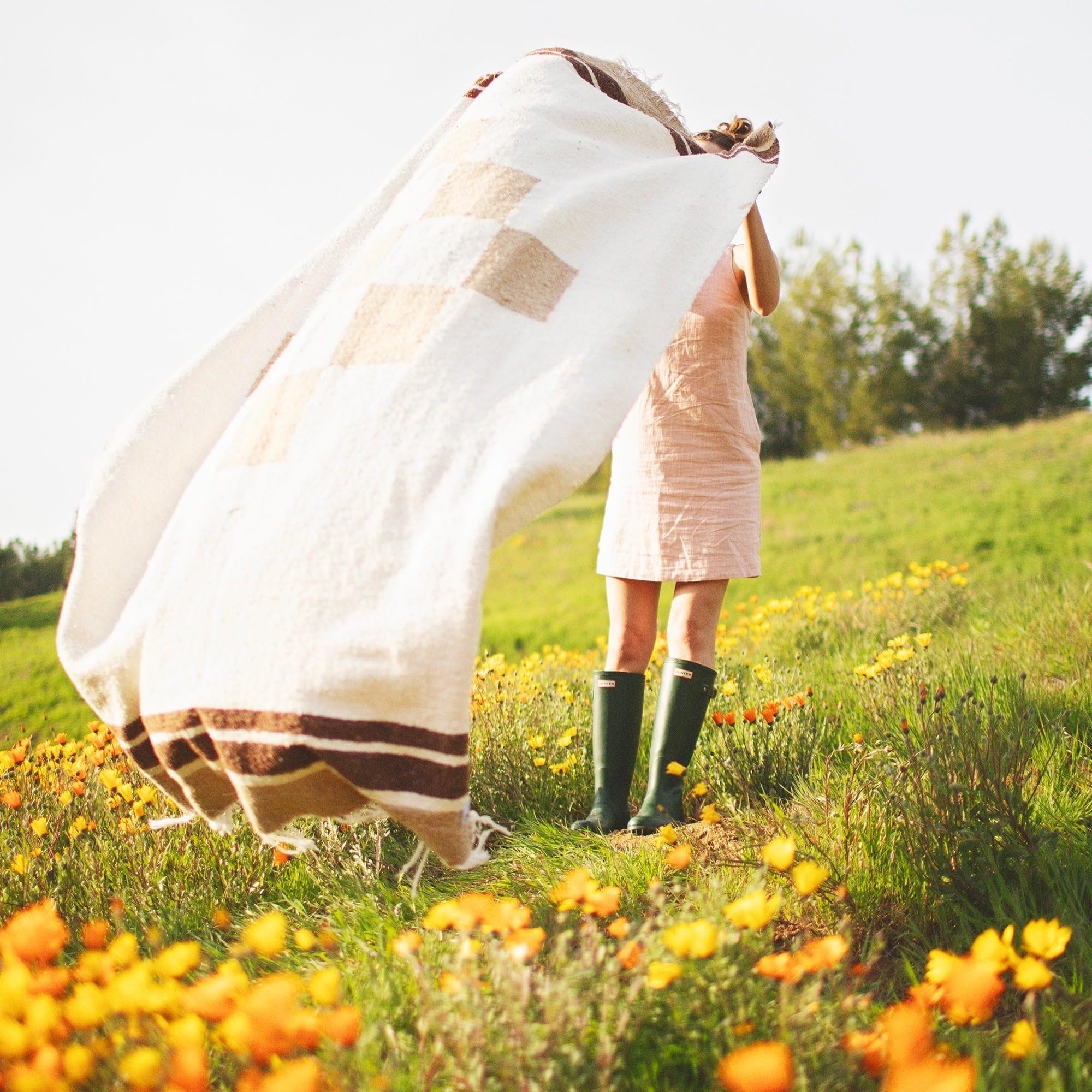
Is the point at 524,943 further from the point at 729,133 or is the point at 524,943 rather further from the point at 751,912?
the point at 729,133

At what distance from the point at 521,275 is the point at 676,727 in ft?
3.90

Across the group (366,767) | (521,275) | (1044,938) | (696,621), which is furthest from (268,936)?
(696,621)

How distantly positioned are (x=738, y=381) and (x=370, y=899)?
5.31 ft

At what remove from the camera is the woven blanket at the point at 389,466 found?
115cm

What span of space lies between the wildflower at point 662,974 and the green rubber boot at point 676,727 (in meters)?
1.07

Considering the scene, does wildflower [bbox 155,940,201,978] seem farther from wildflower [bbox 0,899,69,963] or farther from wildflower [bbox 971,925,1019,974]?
wildflower [bbox 971,925,1019,974]

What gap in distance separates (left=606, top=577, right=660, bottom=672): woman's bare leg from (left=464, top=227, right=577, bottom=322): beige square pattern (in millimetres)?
933

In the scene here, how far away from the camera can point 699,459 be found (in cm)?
220

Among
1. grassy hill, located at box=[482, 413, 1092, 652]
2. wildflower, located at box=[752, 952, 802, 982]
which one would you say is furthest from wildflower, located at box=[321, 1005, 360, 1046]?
grassy hill, located at box=[482, 413, 1092, 652]

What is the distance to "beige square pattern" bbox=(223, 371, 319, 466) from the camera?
4.41ft

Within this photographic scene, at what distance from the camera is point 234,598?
120 centimetres

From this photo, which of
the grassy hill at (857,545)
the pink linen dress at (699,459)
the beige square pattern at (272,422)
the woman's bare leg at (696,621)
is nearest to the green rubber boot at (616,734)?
the woman's bare leg at (696,621)

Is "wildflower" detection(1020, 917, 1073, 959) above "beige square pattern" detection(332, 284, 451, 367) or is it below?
below

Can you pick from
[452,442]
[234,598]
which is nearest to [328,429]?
[452,442]
